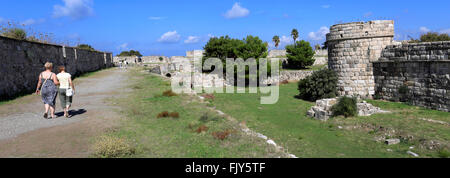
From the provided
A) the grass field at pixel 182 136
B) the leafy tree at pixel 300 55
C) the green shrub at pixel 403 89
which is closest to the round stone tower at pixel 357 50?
the green shrub at pixel 403 89

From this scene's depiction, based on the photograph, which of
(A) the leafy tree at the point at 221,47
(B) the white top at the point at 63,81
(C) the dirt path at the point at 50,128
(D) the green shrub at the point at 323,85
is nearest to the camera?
(C) the dirt path at the point at 50,128

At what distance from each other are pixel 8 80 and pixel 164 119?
8207mm

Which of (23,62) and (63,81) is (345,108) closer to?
(63,81)

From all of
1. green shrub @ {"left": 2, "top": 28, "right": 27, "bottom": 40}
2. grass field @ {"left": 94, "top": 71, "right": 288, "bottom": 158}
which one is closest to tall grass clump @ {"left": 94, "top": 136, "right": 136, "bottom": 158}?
grass field @ {"left": 94, "top": 71, "right": 288, "bottom": 158}

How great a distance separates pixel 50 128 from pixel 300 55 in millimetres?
35636

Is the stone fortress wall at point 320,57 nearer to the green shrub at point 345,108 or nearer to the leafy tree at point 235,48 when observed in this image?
the leafy tree at point 235,48

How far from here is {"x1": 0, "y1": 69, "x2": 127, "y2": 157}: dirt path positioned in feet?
18.9

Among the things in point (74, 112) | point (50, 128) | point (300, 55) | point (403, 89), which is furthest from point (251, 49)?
point (50, 128)

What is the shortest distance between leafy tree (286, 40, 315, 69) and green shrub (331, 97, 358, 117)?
2766 centimetres

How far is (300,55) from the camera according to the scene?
39312 millimetres

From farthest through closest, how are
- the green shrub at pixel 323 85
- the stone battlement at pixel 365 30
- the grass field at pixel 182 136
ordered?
the green shrub at pixel 323 85, the stone battlement at pixel 365 30, the grass field at pixel 182 136

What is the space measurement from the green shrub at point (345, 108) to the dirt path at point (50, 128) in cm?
878

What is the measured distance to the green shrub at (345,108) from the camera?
1199 cm
